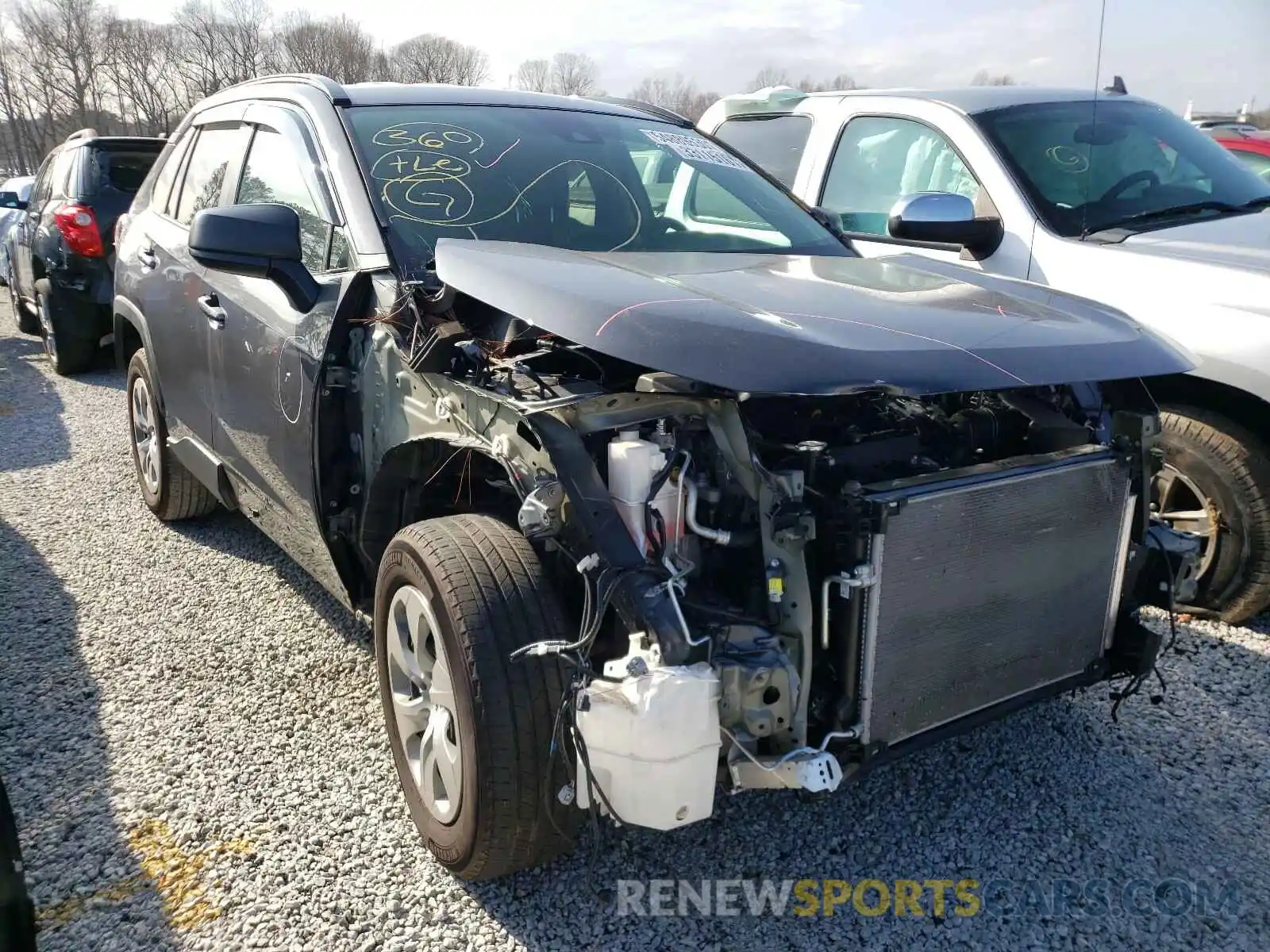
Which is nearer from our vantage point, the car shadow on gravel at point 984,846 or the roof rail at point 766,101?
the car shadow on gravel at point 984,846

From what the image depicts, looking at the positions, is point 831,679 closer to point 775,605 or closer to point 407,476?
point 775,605

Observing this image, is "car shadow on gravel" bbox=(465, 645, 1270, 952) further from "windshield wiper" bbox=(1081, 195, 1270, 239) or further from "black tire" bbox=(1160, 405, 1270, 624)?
"windshield wiper" bbox=(1081, 195, 1270, 239)

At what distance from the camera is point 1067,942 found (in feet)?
7.42

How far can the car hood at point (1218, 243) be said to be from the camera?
11.9 ft

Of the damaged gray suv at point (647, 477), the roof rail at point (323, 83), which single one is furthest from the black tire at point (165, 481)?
the roof rail at point (323, 83)

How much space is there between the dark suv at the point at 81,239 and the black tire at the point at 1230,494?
770 cm

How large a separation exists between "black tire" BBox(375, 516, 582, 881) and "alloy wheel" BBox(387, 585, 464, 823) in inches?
2.7

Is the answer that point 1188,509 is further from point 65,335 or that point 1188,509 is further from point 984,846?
point 65,335

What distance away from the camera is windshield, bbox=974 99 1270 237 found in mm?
4273

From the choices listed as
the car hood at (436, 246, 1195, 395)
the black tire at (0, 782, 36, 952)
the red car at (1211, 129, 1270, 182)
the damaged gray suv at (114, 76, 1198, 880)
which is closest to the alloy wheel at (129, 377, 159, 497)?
the damaged gray suv at (114, 76, 1198, 880)

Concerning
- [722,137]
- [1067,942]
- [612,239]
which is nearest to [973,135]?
[722,137]

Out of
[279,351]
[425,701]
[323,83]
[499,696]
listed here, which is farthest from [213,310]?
[499,696]

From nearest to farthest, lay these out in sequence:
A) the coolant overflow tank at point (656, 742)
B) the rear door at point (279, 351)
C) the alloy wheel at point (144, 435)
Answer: the coolant overflow tank at point (656, 742) → the rear door at point (279, 351) → the alloy wheel at point (144, 435)

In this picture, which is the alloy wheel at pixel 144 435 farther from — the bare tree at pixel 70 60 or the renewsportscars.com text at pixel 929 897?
the bare tree at pixel 70 60
